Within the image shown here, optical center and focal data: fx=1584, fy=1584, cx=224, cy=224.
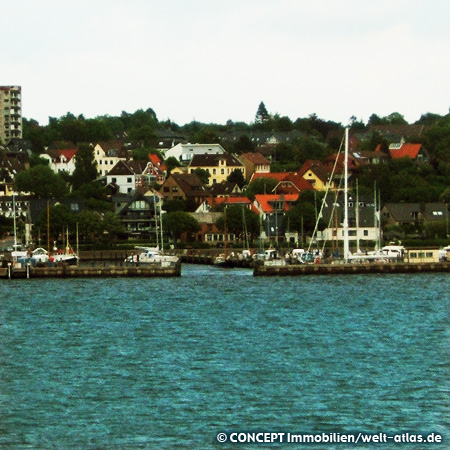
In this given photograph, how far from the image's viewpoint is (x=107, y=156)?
6816 inches

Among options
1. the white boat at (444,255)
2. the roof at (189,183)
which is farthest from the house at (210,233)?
the white boat at (444,255)

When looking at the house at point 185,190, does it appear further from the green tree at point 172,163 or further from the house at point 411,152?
the house at point 411,152

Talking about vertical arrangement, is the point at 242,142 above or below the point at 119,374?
above

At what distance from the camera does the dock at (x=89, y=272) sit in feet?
290

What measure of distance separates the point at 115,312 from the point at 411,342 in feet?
57.6

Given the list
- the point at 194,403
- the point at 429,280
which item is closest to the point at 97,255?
the point at 429,280

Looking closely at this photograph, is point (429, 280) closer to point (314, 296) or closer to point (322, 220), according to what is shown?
point (314, 296)

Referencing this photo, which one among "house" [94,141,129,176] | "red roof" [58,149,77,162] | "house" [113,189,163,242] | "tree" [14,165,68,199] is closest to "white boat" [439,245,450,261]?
"house" [113,189,163,242]

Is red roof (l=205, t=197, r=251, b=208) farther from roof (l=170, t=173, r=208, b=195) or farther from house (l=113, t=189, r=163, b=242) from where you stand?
house (l=113, t=189, r=163, b=242)

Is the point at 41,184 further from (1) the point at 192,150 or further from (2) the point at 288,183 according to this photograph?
(1) the point at 192,150

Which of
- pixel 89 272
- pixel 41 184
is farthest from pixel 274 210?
pixel 89 272

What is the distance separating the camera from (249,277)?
88562 millimetres

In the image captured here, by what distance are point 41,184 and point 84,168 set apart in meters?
14.3

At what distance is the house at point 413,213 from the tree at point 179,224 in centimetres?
1535
